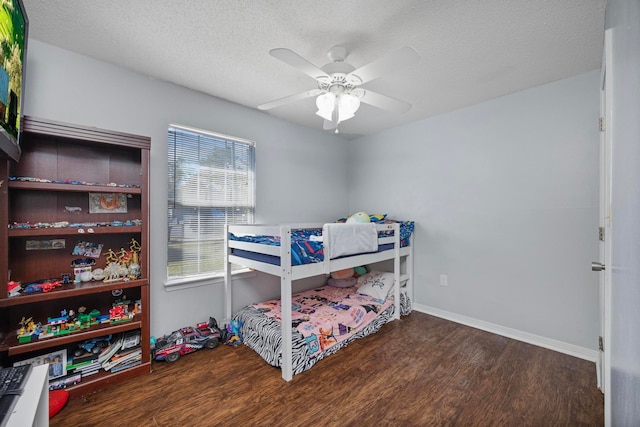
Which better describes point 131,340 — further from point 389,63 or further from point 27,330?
point 389,63

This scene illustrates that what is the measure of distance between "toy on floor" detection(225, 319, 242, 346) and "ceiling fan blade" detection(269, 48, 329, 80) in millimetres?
2174

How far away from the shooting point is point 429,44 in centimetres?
176

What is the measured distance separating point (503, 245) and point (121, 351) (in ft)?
11.0

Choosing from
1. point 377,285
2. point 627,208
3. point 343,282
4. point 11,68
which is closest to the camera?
point 627,208

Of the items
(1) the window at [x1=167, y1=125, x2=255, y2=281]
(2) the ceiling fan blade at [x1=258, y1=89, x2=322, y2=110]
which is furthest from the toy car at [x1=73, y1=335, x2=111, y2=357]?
(2) the ceiling fan blade at [x1=258, y1=89, x2=322, y2=110]

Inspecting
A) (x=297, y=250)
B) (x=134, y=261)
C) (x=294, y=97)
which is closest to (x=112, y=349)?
(x=134, y=261)

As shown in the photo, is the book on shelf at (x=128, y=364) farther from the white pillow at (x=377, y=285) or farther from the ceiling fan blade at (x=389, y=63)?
the ceiling fan blade at (x=389, y=63)

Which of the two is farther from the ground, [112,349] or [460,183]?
[460,183]

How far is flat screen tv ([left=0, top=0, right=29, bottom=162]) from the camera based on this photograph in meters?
1.04

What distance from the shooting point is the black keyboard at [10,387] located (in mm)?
852

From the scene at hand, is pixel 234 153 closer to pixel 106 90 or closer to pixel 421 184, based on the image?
pixel 106 90

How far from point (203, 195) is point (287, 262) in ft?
4.00

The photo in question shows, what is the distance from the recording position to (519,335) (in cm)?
245

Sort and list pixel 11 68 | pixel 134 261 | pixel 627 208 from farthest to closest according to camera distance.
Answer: pixel 134 261 → pixel 11 68 → pixel 627 208
